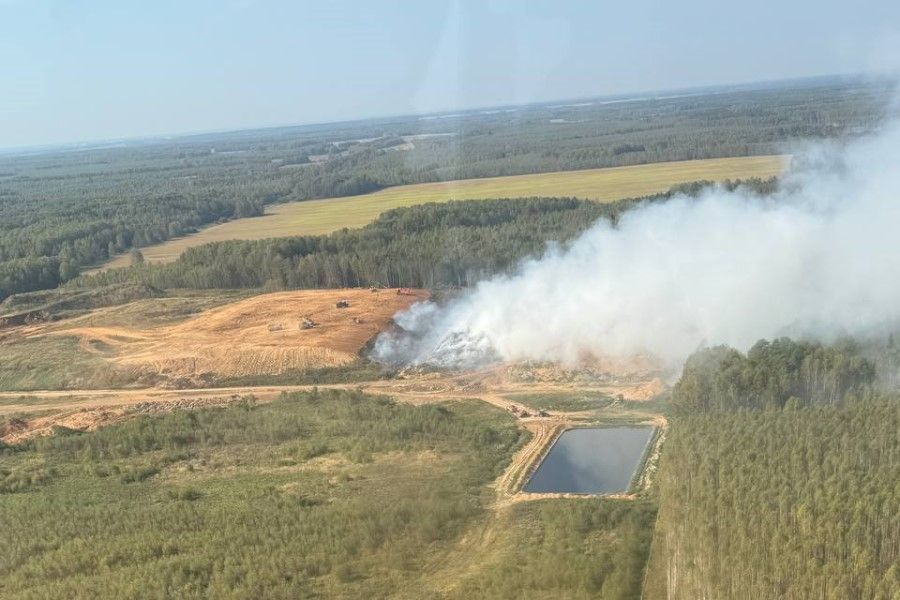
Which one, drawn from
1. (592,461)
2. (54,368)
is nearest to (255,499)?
(592,461)

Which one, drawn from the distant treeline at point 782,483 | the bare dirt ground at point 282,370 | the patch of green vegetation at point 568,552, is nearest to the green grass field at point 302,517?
the patch of green vegetation at point 568,552

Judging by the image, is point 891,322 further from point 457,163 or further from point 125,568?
point 457,163

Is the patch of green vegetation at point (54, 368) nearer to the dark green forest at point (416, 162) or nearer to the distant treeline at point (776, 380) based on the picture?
the dark green forest at point (416, 162)

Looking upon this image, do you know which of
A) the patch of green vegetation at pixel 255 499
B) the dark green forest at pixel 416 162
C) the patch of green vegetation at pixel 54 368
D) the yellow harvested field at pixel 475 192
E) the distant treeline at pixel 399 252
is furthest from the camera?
the yellow harvested field at pixel 475 192

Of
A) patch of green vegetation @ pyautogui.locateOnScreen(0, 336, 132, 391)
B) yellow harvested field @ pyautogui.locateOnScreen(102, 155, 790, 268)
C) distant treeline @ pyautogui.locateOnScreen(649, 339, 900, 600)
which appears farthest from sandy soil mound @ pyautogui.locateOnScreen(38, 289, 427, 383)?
yellow harvested field @ pyautogui.locateOnScreen(102, 155, 790, 268)

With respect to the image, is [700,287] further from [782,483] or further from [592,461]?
[782,483]

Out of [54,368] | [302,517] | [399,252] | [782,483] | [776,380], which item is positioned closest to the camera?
[782,483]

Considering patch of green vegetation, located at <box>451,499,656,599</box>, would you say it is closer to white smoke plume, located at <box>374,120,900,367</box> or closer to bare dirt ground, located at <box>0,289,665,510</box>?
bare dirt ground, located at <box>0,289,665,510</box>
